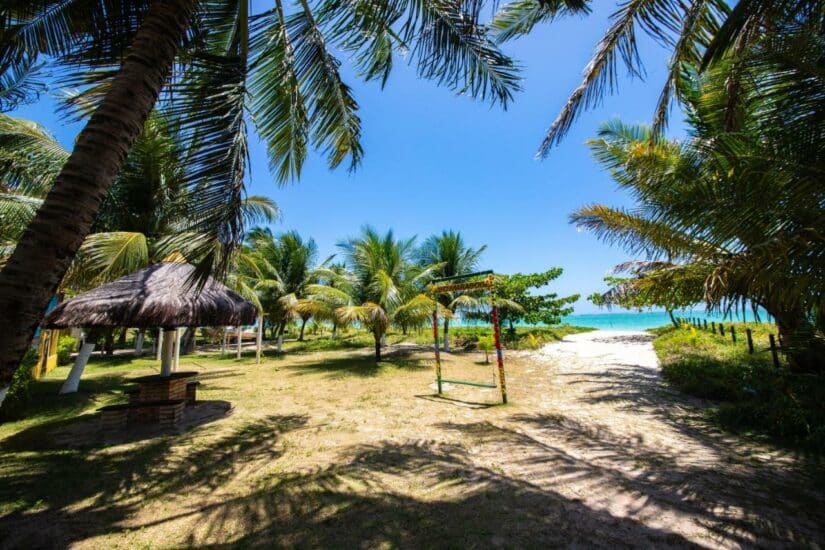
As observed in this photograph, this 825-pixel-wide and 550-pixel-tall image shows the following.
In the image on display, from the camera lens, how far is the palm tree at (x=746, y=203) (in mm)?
3268

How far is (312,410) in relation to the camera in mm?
6469

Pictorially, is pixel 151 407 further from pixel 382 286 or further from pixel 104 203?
pixel 382 286

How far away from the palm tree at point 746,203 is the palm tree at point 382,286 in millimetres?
7319

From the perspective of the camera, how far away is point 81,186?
2.02 m

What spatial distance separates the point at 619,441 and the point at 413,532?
11.2 feet

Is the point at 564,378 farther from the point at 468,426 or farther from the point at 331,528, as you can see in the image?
the point at 331,528

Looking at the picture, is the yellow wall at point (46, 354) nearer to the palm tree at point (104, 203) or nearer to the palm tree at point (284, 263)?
the palm tree at point (104, 203)

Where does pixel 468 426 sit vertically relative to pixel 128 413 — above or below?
below

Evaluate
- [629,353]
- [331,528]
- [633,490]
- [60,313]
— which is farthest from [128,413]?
[629,353]

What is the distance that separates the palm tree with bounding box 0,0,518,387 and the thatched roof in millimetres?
2425

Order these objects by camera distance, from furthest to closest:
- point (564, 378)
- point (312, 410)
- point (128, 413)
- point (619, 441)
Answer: point (564, 378) → point (312, 410) → point (128, 413) → point (619, 441)

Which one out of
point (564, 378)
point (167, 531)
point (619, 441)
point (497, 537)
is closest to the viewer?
point (497, 537)

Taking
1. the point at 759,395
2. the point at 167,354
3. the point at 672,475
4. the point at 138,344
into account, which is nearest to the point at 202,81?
the point at 167,354

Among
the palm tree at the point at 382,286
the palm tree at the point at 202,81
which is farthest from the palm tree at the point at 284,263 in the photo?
the palm tree at the point at 202,81
